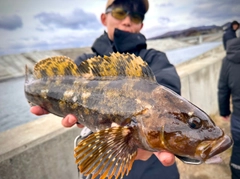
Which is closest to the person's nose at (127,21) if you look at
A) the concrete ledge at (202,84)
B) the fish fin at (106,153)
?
the fish fin at (106,153)

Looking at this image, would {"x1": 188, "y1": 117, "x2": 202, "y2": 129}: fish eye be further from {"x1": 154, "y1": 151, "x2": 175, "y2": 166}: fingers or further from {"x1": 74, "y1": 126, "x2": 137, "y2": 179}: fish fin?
{"x1": 74, "y1": 126, "x2": 137, "y2": 179}: fish fin

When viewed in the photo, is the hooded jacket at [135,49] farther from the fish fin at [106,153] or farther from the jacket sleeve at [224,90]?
the jacket sleeve at [224,90]

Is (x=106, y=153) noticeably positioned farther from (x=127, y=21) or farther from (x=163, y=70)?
(x=127, y=21)

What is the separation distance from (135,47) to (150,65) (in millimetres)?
415

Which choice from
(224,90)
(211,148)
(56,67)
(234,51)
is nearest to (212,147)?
(211,148)

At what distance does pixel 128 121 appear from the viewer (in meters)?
1.44

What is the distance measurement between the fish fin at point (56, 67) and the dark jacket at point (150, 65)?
2.33 ft

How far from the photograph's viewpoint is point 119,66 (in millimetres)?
1640

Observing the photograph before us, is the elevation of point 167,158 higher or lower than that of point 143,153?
higher

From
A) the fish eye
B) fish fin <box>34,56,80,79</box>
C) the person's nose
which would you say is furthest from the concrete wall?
the fish eye

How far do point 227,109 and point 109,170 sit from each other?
9.72 feet

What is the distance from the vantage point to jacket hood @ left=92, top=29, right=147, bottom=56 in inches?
105

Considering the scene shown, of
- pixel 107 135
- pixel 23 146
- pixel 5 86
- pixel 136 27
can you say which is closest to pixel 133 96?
pixel 107 135

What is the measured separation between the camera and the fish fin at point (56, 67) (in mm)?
2012
